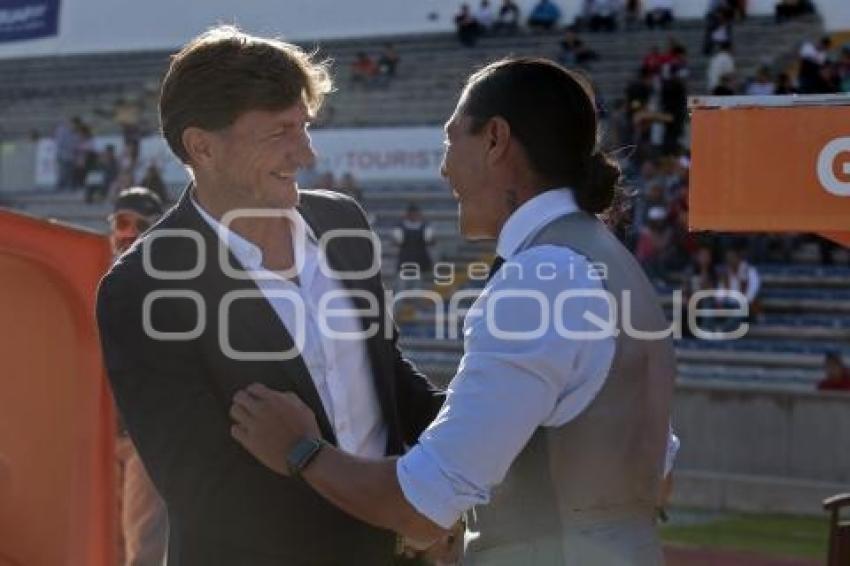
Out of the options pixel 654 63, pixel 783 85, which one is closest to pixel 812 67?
pixel 783 85

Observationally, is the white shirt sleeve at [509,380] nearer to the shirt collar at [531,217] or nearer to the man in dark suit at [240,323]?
the shirt collar at [531,217]

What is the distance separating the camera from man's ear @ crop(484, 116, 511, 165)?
2.79 metres

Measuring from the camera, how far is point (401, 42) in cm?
2912

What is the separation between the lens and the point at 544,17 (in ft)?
89.0

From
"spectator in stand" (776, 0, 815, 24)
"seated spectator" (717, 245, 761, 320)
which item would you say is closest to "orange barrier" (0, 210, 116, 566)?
"seated spectator" (717, 245, 761, 320)

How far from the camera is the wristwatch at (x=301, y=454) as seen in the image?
110 inches

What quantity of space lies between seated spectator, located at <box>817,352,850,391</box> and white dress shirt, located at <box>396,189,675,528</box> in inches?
447

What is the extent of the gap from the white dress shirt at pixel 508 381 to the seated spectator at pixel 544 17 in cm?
2478

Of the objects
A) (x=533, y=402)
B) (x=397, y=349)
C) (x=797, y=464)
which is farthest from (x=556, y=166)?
(x=797, y=464)

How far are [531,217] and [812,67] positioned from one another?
17.7 m

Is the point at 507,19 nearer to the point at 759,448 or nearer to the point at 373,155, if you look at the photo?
the point at 373,155

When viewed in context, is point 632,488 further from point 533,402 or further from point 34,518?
point 34,518

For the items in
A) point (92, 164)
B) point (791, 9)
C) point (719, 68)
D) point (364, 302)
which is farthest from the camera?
point (92, 164)

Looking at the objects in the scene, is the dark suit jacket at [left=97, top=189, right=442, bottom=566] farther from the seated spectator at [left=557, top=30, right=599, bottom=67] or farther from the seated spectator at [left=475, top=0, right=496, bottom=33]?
the seated spectator at [left=475, top=0, right=496, bottom=33]
